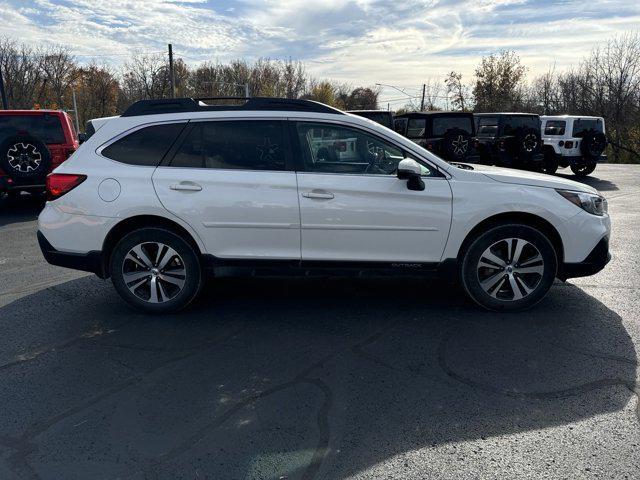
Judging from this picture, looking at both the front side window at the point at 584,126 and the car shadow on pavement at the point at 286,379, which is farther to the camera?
the front side window at the point at 584,126

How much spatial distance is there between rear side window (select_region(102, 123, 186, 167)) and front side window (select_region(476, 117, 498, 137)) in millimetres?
12660

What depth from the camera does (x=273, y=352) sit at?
3.67m

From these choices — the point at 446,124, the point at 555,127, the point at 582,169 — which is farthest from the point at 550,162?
the point at 446,124

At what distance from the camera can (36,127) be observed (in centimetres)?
954

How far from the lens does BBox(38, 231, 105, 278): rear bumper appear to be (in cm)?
432

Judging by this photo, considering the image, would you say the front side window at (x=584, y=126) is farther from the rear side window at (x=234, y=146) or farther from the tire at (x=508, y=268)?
the rear side window at (x=234, y=146)

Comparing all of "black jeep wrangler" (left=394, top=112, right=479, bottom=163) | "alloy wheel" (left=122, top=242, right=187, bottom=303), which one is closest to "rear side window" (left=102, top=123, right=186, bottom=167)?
"alloy wheel" (left=122, top=242, right=187, bottom=303)

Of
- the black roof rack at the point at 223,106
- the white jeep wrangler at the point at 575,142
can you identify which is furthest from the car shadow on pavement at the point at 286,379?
the white jeep wrangler at the point at 575,142

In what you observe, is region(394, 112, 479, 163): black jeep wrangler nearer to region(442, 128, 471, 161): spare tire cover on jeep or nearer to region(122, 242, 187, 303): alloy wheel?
region(442, 128, 471, 161): spare tire cover on jeep

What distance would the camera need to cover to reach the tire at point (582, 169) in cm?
1627

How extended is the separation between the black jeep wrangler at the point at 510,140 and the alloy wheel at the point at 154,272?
39.5 ft

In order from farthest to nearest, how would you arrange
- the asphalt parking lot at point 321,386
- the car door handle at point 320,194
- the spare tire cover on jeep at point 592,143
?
the spare tire cover on jeep at point 592,143 → the car door handle at point 320,194 → the asphalt parking lot at point 321,386

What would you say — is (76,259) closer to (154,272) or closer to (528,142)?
(154,272)

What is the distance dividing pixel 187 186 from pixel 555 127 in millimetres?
15163
